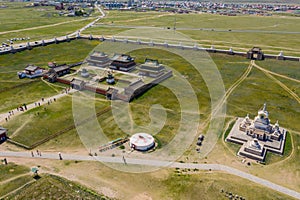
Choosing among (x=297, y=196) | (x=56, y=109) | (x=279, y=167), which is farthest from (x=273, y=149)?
(x=56, y=109)

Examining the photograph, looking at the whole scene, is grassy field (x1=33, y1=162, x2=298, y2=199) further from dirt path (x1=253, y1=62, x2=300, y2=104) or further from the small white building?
dirt path (x1=253, y1=62, x2=300, y2=104)

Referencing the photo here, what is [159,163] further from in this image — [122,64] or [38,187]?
[122,64]

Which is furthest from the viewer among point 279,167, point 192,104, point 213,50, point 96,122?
point 213,50

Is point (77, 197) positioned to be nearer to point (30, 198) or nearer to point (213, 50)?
point (30, 198)

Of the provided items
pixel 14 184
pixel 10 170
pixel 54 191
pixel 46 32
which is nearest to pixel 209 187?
pixel 54 191

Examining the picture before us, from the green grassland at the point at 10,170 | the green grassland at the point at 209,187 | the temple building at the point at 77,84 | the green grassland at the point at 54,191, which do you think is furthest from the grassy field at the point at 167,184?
the temple building at the point at 77,84
